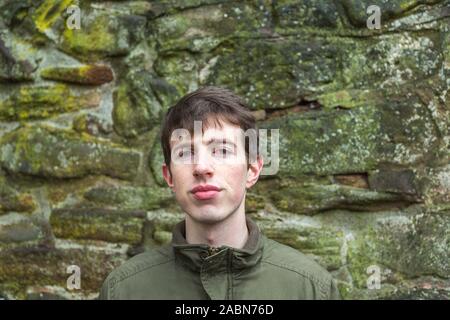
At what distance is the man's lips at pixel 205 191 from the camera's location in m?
1.81

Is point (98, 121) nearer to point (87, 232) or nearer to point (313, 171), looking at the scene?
point (87, 232)

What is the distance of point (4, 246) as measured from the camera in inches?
108

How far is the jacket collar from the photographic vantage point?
70.9 inches

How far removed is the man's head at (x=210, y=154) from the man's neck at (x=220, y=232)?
0.04 meters

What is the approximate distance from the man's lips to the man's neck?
92mm

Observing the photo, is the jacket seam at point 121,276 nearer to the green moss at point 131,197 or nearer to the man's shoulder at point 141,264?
the man's shoulder at point 141,264

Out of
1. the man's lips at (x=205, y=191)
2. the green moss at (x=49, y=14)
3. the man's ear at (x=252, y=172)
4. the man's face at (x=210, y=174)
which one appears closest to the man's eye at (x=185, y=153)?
the man's face at (x=210, y=174)

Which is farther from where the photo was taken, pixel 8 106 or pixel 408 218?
pixel 8 106

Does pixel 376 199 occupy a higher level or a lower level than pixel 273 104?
lower

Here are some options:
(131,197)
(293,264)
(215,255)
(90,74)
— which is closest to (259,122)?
(131,197)

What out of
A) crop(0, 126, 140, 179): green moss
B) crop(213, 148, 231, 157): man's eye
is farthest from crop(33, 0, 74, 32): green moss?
crop(213, 148, 231, 157): man's eye

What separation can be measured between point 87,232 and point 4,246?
364 mm

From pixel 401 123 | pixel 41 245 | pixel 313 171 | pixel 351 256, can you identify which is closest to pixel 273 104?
pixel 313 171
